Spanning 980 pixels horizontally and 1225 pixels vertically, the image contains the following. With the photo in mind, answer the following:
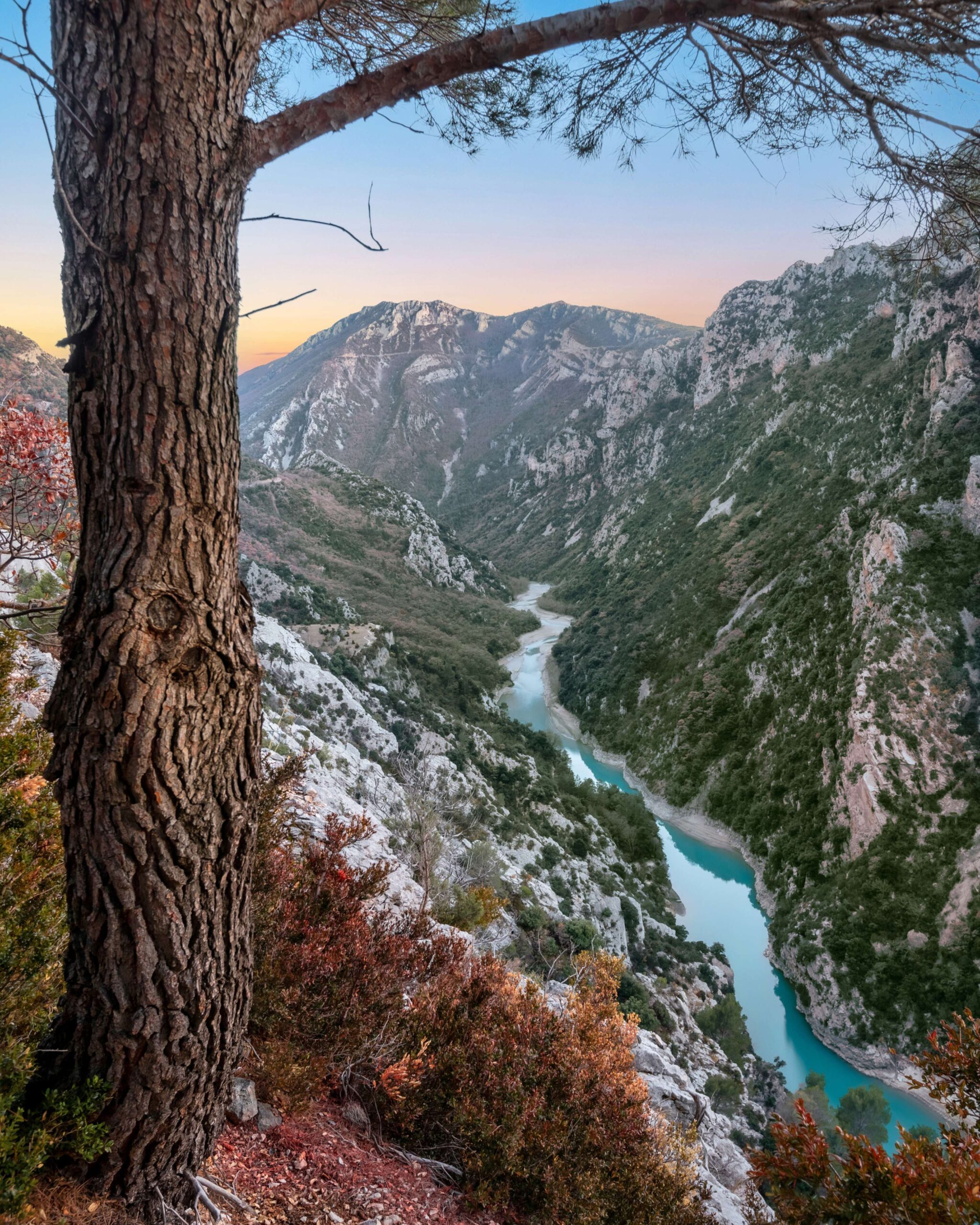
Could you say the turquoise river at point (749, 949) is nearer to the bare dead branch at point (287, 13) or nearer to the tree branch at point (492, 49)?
the tree branch at point (492, 49)

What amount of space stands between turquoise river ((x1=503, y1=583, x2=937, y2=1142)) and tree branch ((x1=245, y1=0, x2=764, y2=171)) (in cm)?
2229

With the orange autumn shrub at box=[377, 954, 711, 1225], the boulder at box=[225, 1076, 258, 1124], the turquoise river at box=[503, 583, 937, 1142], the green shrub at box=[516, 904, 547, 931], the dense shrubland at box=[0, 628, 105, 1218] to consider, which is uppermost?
the dense shrubland at box=[0, 628, 105, 1218]

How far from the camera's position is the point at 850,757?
24719 mm

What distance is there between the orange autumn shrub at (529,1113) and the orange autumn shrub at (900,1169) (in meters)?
0.58

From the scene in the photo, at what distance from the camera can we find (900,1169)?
8.31ft

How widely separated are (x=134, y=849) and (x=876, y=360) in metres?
54.4

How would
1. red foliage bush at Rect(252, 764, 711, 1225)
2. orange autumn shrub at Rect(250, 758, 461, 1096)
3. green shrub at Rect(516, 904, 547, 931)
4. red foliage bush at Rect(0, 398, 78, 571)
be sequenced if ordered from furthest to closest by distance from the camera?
green shrub at Rect(516, 904, 547, 931) < red foliage bush at Rect(0, 398, 78, 571) < red foliage bush at Rect(252, 764, 711, 1225) < orange autumn shrub at Rect(250, 758, 461, 1096)

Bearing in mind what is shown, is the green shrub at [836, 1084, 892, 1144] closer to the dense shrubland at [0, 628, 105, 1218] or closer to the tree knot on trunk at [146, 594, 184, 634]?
the dense shrubland at [0, 628, 105, 1218]

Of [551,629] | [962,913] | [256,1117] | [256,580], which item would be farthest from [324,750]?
[551,629]

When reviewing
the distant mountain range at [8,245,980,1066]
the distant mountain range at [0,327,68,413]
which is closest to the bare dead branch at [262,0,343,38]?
the distant mountain range at [8,245,980,1066]

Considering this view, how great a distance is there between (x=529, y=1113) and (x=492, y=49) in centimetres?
434

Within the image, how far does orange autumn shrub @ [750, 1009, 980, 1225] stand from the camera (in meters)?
2.33

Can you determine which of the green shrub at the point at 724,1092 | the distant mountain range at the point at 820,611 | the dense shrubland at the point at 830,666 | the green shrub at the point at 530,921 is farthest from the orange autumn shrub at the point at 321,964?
the green shrub at the point at 724,1092

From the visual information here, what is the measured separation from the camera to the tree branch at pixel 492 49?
1.67m
